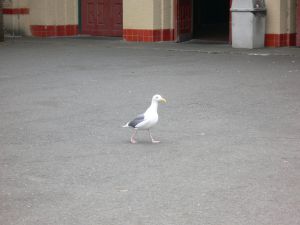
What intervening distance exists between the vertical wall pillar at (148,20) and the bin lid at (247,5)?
2883mm

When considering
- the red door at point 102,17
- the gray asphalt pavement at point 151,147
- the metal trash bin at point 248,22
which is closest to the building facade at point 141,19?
the red door at point 102,17

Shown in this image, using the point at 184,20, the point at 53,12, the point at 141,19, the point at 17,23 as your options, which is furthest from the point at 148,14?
the point at 17,23

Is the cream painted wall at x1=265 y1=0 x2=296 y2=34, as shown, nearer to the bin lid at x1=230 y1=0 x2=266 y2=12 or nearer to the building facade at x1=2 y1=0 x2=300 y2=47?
the building facade at x1=2 y1=0 x2=300 y2=47

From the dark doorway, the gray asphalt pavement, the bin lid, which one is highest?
the bin lid

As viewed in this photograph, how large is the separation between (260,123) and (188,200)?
382 cm

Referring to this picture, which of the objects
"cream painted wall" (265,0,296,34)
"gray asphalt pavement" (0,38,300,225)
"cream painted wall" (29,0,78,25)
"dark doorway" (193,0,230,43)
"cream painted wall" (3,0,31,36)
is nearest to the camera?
"gray asphalt pavement" (0,38,300,225)

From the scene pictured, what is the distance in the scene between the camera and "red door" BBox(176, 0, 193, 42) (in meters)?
23.7

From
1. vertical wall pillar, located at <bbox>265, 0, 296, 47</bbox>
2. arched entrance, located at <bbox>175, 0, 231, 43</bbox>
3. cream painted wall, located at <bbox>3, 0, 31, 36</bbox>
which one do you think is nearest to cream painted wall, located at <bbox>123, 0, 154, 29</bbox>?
arched entrance, located at <bbox>175, 0, 231, 43</bbox>

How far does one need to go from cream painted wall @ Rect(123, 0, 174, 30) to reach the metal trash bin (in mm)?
2840

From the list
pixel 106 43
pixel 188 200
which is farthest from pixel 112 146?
pixel 106 43

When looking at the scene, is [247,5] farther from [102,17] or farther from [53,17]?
[53,17]

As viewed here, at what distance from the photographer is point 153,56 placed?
1977 centimetres

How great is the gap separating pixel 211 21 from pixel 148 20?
28.4ft

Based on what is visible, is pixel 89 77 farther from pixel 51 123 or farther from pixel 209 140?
pixel 209 140
